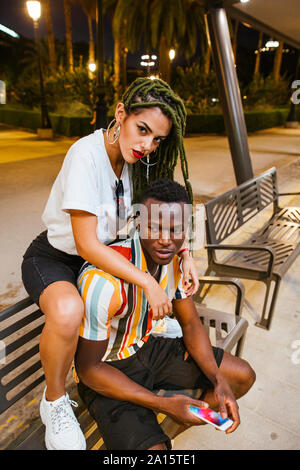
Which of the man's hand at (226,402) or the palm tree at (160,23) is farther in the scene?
the palm tree at (160,23)

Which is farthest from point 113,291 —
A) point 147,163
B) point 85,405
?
point 147,163

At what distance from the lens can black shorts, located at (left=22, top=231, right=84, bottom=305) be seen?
1591mm

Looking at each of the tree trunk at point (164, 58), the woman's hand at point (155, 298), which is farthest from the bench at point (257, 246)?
the tree trunk at point (164, 58)

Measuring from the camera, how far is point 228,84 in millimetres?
5793

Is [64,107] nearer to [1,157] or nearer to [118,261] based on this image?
[1,157]

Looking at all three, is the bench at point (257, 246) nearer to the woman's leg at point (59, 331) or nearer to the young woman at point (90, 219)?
the young woman at point (90, 219)

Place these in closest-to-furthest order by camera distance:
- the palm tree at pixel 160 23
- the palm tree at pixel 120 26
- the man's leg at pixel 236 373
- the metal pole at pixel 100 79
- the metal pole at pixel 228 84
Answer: the man's leg at pixel 236 373
the metal pole at pixel 228 84
the metal pole at pixel 100 79
the palm tree at pixel 160 23
the palm tree at pixel 120 26

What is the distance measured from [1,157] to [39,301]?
31.5 feet

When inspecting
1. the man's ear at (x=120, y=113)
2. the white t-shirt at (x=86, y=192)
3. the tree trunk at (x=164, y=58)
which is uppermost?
the tree trunk at (x=164, y=58)

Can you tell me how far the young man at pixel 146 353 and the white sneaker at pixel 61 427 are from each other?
0.32 feet

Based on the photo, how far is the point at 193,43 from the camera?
19.7 meters

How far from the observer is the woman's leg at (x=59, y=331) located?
1.40 metres

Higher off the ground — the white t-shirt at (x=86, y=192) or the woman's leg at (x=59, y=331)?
the white t-shirt at (x=86, y=192)

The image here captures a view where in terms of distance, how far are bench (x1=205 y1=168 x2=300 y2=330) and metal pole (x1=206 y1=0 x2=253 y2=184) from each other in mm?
1488
